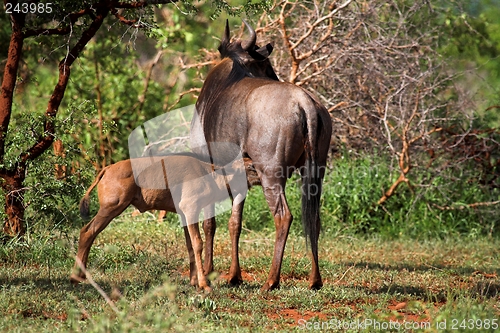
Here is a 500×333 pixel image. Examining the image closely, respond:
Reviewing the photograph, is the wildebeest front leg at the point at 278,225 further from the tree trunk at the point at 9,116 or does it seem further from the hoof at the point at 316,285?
the tree trunk at the point at 9,116

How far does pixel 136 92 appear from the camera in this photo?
Result: 13.0 meters

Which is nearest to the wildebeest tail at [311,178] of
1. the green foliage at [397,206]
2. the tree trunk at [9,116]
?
the tree trunk at [9,116]

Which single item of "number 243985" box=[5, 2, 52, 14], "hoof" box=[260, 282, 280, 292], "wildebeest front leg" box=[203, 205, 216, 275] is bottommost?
"hoof" box=[260, 282, 280, 292]

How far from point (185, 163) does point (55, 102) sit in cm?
182

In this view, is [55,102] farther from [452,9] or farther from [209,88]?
[452,9]

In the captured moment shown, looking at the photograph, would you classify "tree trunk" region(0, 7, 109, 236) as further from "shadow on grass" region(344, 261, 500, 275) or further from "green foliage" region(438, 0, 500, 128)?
"green foliage" region(438, 0, 500, 128)

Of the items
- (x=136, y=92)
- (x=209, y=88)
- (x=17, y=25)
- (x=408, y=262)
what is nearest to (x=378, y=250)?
(x=408, y=262)

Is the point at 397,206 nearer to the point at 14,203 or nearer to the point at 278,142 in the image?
the point at 278,142

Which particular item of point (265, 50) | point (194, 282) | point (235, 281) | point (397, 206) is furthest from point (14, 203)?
point (397, 206)

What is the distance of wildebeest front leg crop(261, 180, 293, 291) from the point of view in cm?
632

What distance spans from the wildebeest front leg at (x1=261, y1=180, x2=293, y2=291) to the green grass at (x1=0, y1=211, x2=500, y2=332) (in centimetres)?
13

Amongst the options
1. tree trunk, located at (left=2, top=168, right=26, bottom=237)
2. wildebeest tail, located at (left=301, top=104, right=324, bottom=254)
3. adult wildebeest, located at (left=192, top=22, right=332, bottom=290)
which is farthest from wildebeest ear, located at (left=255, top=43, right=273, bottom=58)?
tree trunk, located at (left=2, top=168, right=26, bottom=237)

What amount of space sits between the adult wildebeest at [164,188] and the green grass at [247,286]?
0.52 m

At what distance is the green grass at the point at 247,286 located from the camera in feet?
16.2
